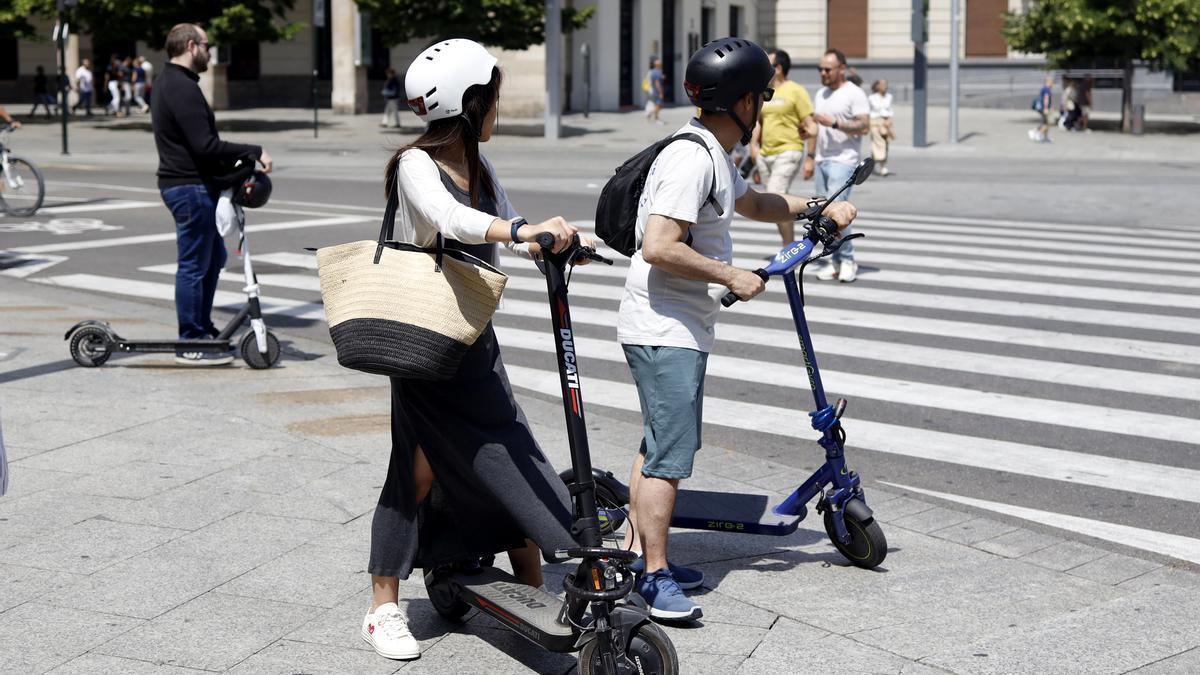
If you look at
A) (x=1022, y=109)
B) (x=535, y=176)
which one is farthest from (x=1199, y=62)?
(x=535, y=176)

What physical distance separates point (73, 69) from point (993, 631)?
48214 millimetres

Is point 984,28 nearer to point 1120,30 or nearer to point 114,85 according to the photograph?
point 1120,30

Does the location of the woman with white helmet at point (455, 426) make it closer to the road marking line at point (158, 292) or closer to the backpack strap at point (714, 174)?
the backpack strap at point (714, 174)

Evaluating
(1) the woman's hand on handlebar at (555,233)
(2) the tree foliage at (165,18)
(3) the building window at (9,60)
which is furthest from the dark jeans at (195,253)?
(3) the building window at (9,60)

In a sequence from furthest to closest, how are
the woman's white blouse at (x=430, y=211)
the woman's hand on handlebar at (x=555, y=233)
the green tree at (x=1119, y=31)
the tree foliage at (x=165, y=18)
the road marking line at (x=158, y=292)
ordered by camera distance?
the green tree at (x=1119, y=31) → the tree foliage at (x=165, y=18) → the road marking line at (x=158, y=292) → the woman's white blouse at (x=430, y=211) → the woman's hand on handlebar at (x=555, y=233)

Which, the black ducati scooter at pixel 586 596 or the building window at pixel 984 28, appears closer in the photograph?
the black ducati scooter at pixel 586 596

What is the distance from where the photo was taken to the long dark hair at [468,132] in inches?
151

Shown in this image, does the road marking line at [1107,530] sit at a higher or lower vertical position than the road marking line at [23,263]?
lower

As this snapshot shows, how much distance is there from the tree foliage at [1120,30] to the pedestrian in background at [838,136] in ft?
71.5

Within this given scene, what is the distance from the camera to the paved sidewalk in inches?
157

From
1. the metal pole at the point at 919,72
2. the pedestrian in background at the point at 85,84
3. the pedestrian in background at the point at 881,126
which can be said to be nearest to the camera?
the pedestrian in background at the point at 881,126

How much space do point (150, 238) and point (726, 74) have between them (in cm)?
1169

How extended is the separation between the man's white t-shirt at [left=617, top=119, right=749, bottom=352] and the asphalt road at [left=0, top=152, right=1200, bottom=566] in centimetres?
206

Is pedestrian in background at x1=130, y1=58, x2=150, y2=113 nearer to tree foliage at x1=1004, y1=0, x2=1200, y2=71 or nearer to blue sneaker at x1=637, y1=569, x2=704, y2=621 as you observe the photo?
tree foliage at x1=1004, y1=0, x2=1200, y2=71
